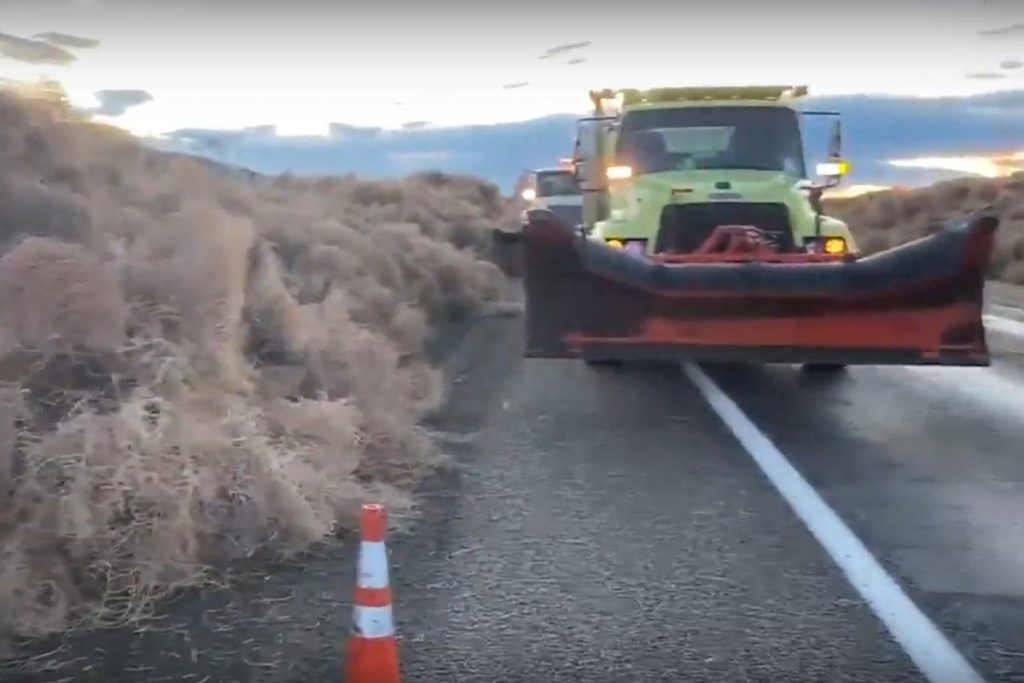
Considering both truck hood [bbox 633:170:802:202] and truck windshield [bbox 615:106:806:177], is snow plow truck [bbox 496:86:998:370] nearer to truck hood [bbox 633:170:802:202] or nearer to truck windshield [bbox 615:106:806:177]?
truck hood [bbox 633:170:802:202]

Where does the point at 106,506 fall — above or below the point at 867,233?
above

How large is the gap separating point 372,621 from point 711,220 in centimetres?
894

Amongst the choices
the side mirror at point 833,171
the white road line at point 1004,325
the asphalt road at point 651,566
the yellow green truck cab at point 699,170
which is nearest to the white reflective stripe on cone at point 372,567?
the asphalt road at point 651,566

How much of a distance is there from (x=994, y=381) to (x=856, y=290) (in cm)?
364

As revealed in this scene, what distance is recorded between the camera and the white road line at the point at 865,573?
5555mm

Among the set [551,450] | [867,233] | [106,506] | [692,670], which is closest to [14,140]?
[551,450]

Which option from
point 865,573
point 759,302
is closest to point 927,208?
point 759,302

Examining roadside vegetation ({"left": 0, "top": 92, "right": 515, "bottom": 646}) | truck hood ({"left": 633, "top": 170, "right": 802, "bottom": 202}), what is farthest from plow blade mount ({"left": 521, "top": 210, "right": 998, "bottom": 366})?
truck hood ({"left": 633, "top": 170, "right": 802, "bottom": 202})

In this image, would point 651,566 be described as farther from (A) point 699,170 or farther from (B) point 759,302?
(A) point 699,170

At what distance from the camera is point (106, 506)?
6512mm

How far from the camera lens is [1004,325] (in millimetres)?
20141

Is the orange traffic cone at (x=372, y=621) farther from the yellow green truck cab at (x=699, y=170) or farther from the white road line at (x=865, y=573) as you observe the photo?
the yellow green truck cab at (x=699, y=170)

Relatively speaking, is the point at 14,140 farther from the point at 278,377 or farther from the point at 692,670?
the point at 692,670

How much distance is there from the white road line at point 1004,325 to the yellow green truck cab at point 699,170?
5484 mm
